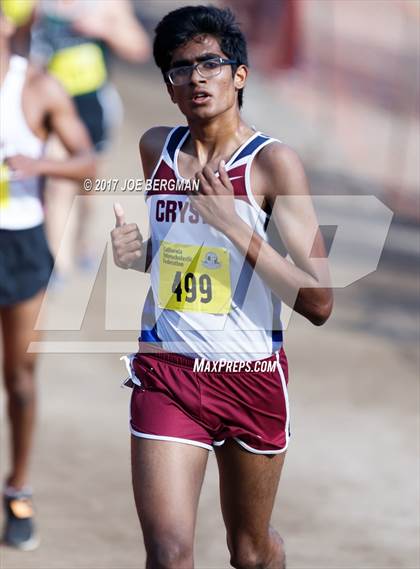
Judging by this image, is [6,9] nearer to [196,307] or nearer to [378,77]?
[196,307]

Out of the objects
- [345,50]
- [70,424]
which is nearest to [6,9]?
[70,424]

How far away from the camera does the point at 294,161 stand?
155 inches

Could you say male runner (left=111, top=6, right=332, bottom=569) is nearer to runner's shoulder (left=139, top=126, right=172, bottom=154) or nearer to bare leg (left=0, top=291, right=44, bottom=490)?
runner's shoulder (left=139, top=126, right=172, bottom=154)

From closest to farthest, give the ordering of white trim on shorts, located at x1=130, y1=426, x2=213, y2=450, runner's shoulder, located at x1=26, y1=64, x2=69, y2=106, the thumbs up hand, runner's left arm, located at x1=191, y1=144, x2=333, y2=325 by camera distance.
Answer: runner's left arm, located at x1=191, y1=144, x2=333, y2=325 → white trim on shorts, located at x1=130, y1=426, x2=213, y2=450 → the thumbs up hand → runner's shoulder, located at x1=26, y1=64, x2=69, y2=106

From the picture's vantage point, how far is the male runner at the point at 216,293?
391 centimetres

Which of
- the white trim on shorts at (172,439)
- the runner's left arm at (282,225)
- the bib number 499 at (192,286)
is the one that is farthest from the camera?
the bib number 499 at (192,286)

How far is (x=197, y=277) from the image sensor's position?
407 cm

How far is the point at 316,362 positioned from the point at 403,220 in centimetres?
300

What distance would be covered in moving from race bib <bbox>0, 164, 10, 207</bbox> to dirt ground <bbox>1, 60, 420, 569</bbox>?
4.62 feet

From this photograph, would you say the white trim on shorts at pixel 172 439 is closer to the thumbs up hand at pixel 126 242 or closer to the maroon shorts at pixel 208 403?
the maroon shorts at pixel 208 403

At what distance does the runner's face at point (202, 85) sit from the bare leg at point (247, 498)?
1090mm

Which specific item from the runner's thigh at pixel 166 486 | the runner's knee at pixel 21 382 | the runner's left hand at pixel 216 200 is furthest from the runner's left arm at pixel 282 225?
the runner's knee at pixel 21 382

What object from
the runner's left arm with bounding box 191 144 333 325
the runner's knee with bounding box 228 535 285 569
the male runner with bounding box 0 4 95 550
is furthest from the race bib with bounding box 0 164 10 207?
the runner's knee with bounding box 228 535 285 569

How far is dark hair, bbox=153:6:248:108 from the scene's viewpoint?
13.3ft
